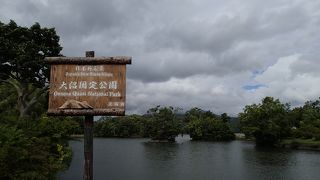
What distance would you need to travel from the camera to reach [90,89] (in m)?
8.55

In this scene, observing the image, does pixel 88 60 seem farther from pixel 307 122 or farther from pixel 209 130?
pixel 209 130

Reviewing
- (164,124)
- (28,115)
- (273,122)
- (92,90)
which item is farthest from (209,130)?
(92,90)

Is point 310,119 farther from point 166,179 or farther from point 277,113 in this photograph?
point 166,179

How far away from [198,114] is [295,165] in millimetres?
108416

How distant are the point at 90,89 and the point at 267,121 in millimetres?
90290

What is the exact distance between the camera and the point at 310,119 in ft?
296

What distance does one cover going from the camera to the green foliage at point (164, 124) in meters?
112

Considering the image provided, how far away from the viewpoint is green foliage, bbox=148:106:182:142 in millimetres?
112188

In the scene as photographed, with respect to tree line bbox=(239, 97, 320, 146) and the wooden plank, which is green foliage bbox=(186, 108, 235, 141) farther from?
the wooden plank

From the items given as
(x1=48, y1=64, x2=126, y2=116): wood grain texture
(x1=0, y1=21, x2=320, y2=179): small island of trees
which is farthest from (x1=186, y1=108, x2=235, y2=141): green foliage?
(x1=48, y1=64, x2=126, y2=116): wood grain texture

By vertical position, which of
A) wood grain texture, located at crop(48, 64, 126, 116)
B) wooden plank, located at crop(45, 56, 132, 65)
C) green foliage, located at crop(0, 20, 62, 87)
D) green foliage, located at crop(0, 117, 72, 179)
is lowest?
green foliage, located at crop(0, 117, 72, 179)

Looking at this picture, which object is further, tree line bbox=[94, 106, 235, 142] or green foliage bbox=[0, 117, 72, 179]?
tree line bbox=[94, 106, 235, 142]

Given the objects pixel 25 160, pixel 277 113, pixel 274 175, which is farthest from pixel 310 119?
pixel 25 160

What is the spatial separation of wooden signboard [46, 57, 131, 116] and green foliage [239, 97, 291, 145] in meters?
86.7
